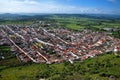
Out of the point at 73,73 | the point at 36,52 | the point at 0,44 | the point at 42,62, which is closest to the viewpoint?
the point at 73,73

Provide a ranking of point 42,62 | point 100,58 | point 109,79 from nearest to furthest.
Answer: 1. point 109,79
2. point 42,62
3. point 100,58

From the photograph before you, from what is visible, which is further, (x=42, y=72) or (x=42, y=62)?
(x=42, y=62)

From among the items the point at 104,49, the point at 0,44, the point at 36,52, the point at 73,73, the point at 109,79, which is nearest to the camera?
the point at 109,79

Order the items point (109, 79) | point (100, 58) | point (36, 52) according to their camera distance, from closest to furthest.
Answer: point (109, 79)
point (100, 58)
point (36, 52)

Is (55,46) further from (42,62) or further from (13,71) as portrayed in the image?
(13,71)

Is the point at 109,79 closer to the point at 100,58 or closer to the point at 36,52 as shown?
the point at 100,58

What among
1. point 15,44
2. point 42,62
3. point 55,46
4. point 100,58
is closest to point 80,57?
point 100,58

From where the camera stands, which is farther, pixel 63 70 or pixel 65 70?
pixel 63 70

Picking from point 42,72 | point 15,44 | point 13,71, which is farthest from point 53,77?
point 15,44

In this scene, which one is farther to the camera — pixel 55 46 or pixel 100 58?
pixel 55 46
